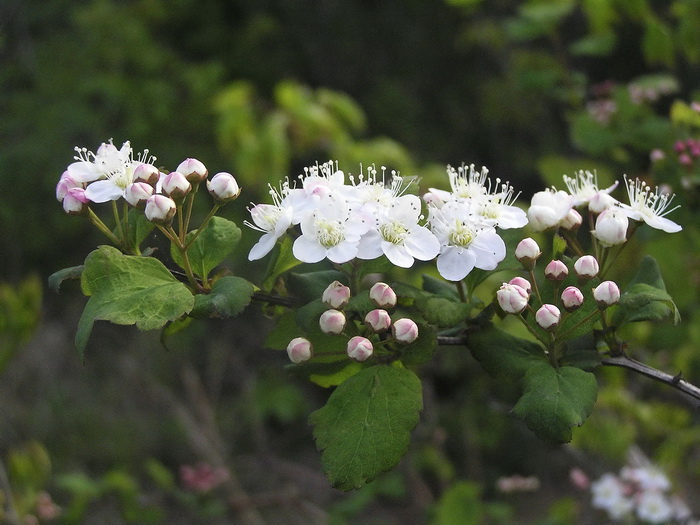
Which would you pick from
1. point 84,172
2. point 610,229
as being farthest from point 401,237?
point 84,172

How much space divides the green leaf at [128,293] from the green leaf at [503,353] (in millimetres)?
472

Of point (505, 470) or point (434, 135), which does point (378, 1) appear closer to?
point (434, 135)

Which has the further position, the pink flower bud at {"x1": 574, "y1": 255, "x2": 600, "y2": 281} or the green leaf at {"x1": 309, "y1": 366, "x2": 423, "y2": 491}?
the pink flower bud at {"x1": 574, "y1": 255, "x2": 600, "y2": 281}

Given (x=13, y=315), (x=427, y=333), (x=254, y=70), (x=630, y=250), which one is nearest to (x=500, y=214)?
(x=427, y=333)

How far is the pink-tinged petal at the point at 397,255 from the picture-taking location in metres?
1.05

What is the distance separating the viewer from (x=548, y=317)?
1.05 m

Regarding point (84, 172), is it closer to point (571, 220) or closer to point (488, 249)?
point (488, 249)

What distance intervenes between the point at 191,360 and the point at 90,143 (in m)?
2.23

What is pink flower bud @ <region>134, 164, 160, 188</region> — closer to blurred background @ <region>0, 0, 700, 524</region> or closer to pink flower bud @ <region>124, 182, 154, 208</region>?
pink flower bud @ <region>124, 182, 154, 208</region>

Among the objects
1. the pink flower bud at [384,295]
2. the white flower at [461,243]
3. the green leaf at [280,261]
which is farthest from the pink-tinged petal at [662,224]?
the green leaf at [280,261]

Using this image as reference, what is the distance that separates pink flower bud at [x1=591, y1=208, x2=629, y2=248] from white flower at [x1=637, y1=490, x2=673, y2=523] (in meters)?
1.68

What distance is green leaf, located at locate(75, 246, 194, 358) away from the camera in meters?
0.97

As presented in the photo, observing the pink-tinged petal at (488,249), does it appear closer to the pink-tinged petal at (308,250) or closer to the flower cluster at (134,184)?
the pink-tinged petal at (308,250)

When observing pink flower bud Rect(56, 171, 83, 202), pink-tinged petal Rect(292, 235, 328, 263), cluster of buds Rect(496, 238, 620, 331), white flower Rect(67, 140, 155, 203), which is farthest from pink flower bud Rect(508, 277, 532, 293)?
pink flower bud Rect(56, 171, 83, 202)
